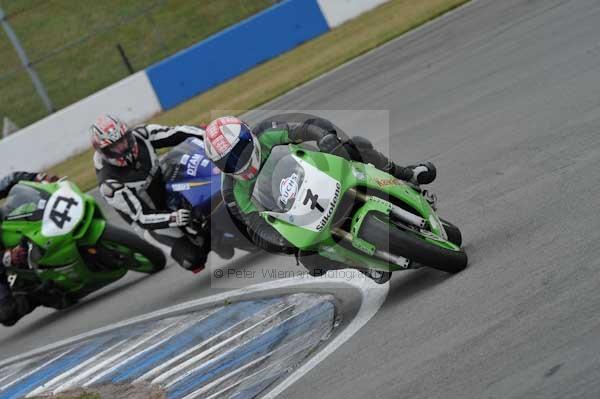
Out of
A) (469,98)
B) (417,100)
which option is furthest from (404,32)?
(469,98)

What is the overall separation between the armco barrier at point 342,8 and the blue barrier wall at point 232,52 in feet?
0.44

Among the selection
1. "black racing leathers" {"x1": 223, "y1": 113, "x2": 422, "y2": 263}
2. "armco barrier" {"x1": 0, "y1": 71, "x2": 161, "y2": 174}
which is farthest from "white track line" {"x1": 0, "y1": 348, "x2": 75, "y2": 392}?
"armco barrier" {"x1": 0, "y1": 71, "x2": 161, "y2": 174}

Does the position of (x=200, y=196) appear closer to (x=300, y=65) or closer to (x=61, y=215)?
(x=61, y=215)

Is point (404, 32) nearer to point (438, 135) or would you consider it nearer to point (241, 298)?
point (438, 135)

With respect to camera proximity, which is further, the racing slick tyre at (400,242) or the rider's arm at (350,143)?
the rider's arm at (350,143)

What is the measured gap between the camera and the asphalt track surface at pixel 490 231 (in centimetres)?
465

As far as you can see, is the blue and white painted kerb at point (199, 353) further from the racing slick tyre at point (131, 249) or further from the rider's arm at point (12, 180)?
the rider's arm at point (12, 180)

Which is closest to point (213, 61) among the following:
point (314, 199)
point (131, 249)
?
point (131, 249)

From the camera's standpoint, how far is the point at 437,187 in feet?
27.2

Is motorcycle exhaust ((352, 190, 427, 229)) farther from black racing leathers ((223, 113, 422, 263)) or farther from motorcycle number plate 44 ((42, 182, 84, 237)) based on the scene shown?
motorcycle number plate 44 ((42, 182, 84, 237))

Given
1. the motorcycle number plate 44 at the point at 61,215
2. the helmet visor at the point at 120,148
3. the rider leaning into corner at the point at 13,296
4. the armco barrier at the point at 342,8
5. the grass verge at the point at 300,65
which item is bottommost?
the grass verge at the point at 300,65

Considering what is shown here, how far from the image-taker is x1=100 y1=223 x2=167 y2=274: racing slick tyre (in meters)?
9.49

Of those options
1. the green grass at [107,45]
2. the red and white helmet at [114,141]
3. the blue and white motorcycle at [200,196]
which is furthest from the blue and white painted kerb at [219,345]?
the green grass at [107,45]

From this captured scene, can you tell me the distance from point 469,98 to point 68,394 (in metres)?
5.79
